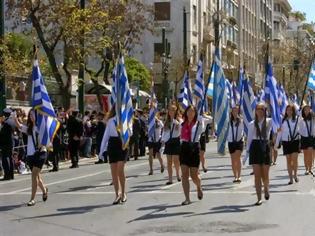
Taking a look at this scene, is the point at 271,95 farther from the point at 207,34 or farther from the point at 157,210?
the point at 207,34

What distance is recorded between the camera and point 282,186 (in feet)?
51.7

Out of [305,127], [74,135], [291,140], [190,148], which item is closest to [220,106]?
[291,140]

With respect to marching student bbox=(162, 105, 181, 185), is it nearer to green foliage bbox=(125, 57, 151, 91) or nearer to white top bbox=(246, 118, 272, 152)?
white top bbox=(246, 118, 272, 152)

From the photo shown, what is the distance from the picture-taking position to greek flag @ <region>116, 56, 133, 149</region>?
13.3 meters

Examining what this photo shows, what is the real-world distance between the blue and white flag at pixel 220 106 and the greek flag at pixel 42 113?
446 cm

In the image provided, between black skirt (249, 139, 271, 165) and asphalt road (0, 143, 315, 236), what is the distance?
2.57 ft

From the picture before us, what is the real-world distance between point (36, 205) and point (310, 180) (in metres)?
7.06

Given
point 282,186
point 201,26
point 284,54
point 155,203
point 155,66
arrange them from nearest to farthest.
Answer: point 155,203, point 282,186, point 155,66, point 201,26, point 284,54

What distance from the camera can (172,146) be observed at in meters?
16.6

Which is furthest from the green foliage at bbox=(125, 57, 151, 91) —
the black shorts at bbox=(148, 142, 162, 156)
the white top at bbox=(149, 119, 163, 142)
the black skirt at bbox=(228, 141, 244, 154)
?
the black skirt at bbox=(228, 141, 244, 154)

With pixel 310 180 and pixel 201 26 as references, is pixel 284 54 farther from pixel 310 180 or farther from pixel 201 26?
pixel 310 180

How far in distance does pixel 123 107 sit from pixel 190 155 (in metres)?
1.91

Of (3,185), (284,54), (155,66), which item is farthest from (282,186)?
(284,54)

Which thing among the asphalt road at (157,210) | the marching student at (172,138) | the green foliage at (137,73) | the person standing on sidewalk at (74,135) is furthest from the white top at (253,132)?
the green foliage at (137,73)
